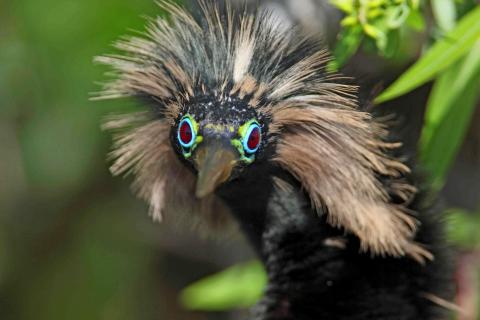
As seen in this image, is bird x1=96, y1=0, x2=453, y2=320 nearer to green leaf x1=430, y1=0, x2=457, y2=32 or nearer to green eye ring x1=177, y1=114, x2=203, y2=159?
green eye ring x1=177, y1=114, x2=203, y2=159

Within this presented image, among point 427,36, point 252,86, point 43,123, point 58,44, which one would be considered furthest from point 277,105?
point 43,123

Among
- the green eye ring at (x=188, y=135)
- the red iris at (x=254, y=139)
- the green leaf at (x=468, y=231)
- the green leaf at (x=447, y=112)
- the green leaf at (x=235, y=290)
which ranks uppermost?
the green eye ring at (x=188, y=135)

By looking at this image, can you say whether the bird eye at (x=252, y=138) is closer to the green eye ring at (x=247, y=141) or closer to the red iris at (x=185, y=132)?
the green eye ring at (x=247, y=141)

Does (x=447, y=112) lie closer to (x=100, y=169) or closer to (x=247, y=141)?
(x=247, y=141)

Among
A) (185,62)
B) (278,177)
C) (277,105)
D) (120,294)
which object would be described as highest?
(185,62)

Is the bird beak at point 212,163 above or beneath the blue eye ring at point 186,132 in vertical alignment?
beneath

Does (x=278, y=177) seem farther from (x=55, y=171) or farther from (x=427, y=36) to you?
(x=55, y=171)

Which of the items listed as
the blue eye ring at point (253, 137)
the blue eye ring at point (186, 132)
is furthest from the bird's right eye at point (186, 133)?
the blue eye ring at point (253, 137)
